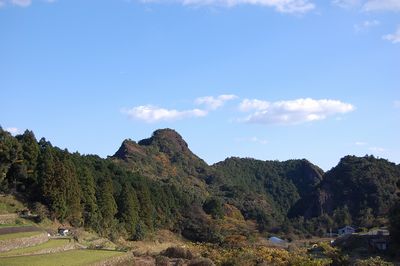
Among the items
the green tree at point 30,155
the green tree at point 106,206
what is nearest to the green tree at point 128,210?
the green tree at point 106,206

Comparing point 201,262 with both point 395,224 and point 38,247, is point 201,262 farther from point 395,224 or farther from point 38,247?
point 395,224

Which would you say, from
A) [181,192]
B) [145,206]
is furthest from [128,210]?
[181,192]

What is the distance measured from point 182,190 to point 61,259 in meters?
57.6

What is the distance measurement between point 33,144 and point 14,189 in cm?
379

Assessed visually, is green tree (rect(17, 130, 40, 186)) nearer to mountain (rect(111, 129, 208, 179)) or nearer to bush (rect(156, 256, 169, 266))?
bush (rect(156, 256, 169, 266))

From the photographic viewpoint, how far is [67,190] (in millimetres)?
36969

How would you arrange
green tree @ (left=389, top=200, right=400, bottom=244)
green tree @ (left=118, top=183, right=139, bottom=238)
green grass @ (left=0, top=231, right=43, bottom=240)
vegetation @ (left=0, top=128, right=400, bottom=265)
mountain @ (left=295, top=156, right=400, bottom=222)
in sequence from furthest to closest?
mountain @ (left=295, top=156, right=400, bottom=222)
green tree @ (left=118, top=183, right=139, bottom=238)
vegetation @ (left=0, top=128, right=400, bottom=265)
green tree @ (left=389, top=200, right=400, bottom=244)
green grass @ (left=0, top=231, right=43, bottom=240)

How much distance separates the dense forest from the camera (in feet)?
121

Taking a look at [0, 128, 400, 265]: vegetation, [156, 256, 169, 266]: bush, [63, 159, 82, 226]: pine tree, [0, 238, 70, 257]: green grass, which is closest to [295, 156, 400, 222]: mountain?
[0, 128, 400, 265]: vegetation

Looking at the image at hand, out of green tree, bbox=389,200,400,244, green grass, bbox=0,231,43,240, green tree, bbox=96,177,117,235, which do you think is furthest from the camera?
green tree, bbox=96,177,117,235

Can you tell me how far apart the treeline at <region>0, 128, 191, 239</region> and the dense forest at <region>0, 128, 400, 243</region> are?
8 cm

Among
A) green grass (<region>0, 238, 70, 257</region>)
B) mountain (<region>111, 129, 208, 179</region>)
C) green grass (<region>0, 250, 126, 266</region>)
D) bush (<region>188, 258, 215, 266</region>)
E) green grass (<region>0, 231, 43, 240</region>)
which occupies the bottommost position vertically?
bush (<region>188, 258, 215, 266</region>)

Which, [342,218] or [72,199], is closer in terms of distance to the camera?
[72,199]

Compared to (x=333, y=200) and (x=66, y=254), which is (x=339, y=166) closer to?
(x=333, y=200)
